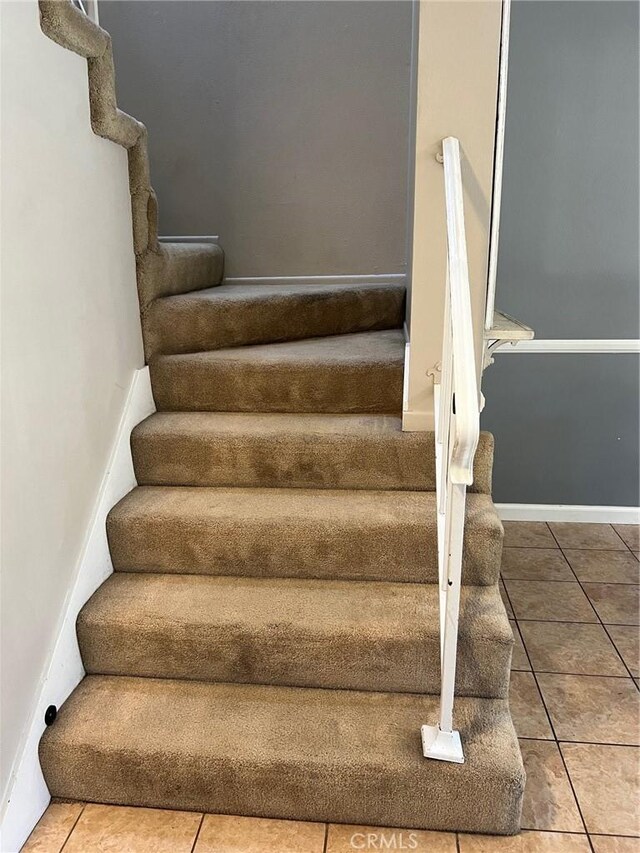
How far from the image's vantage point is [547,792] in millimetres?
1503

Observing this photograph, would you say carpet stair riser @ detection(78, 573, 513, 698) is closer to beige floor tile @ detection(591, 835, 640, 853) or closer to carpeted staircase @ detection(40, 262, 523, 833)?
carpeted staircase @ detection(40, 262, 523, 833)

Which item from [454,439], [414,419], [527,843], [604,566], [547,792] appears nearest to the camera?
[454,439]

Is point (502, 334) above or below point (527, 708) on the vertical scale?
above

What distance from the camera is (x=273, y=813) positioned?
1.44 meters

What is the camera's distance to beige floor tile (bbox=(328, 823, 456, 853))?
1355 millimetres

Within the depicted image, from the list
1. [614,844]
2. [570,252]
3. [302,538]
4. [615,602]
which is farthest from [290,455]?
[570,252]

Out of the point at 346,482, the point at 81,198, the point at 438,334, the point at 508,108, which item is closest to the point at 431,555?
the point at 346,482

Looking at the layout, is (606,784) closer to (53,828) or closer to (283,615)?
(283,615)

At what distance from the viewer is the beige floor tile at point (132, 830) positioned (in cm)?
137

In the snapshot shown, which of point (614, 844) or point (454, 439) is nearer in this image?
point (454, 439)

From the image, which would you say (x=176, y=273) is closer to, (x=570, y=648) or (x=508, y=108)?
(x=508, y=108)

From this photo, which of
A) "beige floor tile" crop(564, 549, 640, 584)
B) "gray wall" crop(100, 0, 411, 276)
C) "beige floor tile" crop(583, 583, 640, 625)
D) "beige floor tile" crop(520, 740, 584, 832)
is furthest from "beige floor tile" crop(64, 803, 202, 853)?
"gray wall" crop(100, 0, 411, 276)

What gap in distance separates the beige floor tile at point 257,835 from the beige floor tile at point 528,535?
1.66 meters

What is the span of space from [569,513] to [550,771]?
1.64m
